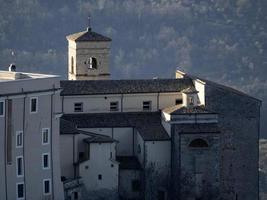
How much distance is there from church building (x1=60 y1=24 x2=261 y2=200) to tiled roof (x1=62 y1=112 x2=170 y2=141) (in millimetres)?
44

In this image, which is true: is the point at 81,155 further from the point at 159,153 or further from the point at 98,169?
the point at 159,153

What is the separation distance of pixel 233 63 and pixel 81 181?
130 metres

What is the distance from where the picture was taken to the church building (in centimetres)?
6394

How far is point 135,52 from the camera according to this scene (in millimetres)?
194625

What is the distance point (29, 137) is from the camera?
59.8 m

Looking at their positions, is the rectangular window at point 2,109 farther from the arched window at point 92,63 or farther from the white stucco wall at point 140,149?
the arched window at point 92,63

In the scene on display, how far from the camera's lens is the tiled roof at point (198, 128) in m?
64.1

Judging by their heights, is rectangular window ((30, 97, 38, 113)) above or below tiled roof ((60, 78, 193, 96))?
below

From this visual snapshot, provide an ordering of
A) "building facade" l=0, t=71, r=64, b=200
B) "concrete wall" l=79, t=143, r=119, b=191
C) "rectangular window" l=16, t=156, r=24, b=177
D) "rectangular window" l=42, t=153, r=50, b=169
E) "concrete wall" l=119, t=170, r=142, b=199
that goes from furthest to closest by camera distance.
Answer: "concrete wall" l=119, t=170, r=142, b=199 → "concrete wall" l=79, t=143, r=119, b=191 → "rectangular window" l=42, t=153, r=50, b=169 → "rectangular window" l=16, t=156, r=24, b=177 → "building facade" l=0, t=71, r=64, b=200

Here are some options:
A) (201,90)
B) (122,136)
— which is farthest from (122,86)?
(201,90)

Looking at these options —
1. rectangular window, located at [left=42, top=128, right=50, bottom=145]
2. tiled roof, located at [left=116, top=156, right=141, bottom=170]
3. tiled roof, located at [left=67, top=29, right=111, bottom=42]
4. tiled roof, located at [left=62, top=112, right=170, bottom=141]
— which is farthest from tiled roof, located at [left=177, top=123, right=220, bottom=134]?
tiled roof, located at [left=67, top=29, right=111, bottom=42]

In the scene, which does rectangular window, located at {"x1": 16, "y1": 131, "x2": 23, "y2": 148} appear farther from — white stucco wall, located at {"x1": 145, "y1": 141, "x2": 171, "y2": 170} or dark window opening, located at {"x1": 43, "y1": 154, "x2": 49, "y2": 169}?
white stucco wall, located at {"x1": 145, "y1": 141, "x2": 171, "y2": 170}

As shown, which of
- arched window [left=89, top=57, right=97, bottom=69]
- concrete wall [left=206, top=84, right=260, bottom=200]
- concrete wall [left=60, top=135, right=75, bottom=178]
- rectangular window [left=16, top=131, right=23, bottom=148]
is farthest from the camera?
arched window [left=89, top=57, right=97, bottom=69]

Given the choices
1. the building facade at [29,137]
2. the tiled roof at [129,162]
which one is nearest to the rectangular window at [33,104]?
the building facade at [29,137]
